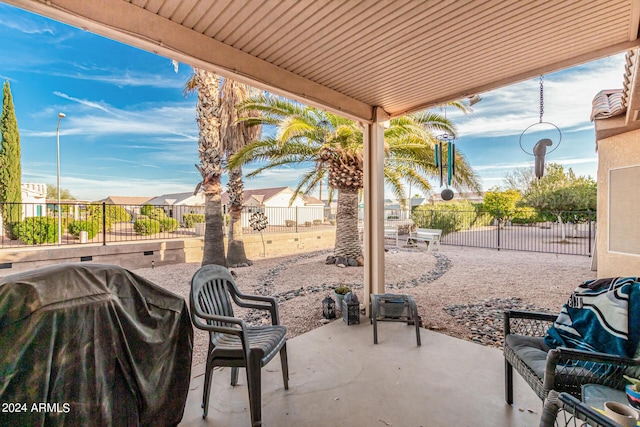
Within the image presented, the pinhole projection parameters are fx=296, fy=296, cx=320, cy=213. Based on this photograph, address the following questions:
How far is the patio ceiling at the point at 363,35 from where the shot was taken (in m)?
1.90

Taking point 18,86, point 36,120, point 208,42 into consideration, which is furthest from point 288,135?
point 36,120

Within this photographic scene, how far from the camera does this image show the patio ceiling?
6.23 ft

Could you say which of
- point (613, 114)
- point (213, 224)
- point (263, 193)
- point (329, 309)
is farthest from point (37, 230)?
point (263, 193)

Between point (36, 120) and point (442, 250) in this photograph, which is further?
point (36, 120)

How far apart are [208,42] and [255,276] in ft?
17.2

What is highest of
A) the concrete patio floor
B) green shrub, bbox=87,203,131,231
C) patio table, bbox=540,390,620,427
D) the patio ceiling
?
the patio ceiling

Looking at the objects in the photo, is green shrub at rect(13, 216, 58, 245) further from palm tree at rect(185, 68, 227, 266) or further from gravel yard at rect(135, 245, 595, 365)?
palm tree at rect(185, 68, 227, 266)

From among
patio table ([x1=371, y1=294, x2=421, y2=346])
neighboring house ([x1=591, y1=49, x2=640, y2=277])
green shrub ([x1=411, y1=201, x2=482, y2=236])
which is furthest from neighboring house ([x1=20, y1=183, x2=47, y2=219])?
green shrub ([x1=411, y1=201, x2=482, y2=236])

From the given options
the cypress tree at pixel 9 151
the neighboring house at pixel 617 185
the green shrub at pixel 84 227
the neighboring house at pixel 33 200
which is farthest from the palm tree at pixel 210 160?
the neighboring house at pixel 617 185

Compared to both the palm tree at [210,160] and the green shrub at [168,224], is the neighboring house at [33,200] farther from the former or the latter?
the palm tree at [210,160]

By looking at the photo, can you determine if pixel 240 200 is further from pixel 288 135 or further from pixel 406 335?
pixel 406 335

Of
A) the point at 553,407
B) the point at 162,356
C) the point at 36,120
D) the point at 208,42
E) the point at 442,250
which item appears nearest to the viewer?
the point at 553,407

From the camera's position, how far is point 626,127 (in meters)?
4.89

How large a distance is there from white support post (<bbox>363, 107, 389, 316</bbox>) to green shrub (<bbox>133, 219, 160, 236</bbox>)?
8255 millimetres
